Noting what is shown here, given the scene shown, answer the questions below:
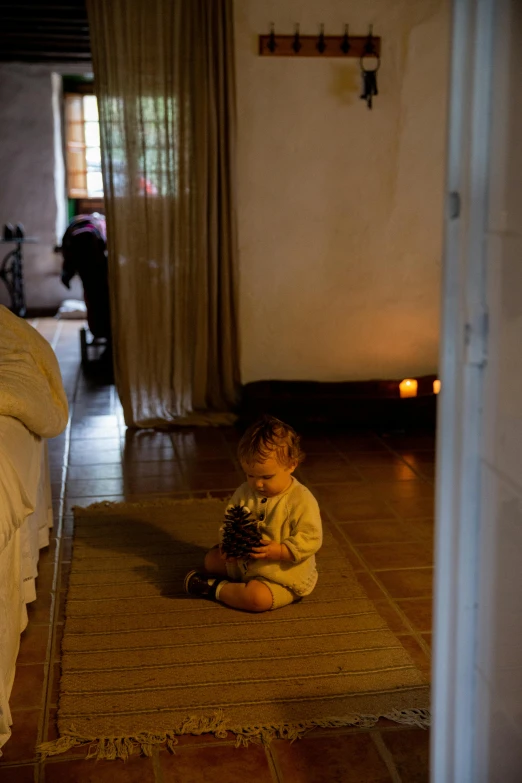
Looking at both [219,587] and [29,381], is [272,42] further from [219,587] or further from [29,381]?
[219,587]

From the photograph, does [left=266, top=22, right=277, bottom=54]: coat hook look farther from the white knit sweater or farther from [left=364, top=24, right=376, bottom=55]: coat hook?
the white knit sweater

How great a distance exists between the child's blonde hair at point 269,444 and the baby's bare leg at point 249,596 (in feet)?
1.17

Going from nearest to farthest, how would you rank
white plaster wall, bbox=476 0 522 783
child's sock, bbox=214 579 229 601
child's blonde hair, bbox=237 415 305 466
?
1. white plaster wall, bbox=476 0 522 783
2. child's blonde hair, bbox=237 415 305 466
3. child's sock, bbox=214 579 229 601

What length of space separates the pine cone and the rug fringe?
20.4 inches

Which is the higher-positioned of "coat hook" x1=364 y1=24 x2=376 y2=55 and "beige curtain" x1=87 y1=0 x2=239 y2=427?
"coat hook" x1=364 y1=24 x2=376 y2=55

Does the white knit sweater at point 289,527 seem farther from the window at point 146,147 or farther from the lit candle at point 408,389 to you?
the window at point 146,147

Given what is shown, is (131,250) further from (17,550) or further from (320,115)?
(17,550)

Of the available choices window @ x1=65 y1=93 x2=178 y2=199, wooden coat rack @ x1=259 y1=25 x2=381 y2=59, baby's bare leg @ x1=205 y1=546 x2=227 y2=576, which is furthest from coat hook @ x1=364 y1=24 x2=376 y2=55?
baby's bare leg @ x1=205 y1=546 x2=227 y2=576

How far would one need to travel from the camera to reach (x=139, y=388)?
181 inches

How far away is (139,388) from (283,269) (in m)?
0.96

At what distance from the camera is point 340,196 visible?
453 cm

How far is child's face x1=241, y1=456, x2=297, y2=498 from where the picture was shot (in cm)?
247

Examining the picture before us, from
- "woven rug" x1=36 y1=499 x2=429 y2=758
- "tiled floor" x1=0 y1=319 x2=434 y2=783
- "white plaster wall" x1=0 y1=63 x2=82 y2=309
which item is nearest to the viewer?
"tiled floor" x1=0 y1=319 x2=434 y2=783

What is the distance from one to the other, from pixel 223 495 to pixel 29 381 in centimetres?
120
